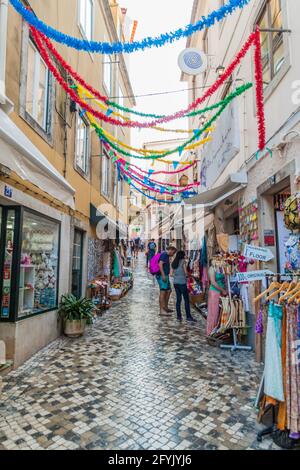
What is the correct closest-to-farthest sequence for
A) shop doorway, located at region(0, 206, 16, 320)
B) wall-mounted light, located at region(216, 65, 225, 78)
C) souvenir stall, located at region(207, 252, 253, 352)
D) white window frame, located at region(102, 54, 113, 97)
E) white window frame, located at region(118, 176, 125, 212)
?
1. shop doorway, located at region(0, 206, 16, 320)
2. souvenir stall, located at region(207, 252, 253, 352)
3. wall-mounted light, located at region(216, 65, 225, 78)
4. white window frame, located at region(102, 54, 113, 97)
5. white window frame, located at region(118, 176, 125, 212)

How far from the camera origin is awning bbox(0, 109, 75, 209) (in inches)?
131

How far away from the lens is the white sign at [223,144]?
5.72 meters

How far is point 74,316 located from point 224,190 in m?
4.34

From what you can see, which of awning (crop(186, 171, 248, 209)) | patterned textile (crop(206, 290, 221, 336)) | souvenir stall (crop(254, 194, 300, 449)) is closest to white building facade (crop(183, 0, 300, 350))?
awning (crop(186, 171, 248, 209))

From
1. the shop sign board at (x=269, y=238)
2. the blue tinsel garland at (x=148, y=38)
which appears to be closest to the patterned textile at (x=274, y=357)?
the shop sign board at (x=269, y=238)

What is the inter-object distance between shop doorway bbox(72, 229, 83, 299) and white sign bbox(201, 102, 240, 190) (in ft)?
13.6

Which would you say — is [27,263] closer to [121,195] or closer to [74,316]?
[74,316]

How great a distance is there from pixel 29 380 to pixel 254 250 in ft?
11.8

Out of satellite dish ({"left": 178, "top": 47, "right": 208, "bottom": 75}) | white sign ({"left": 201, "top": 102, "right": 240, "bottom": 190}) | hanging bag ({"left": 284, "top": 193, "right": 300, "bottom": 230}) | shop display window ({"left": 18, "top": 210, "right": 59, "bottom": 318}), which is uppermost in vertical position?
satellite dish ({"left": 178, "top": 47, "right": 208, "bottom": 75})

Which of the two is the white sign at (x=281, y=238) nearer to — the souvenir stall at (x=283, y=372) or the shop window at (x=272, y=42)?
the souvenir stall at (x=283, y=372)

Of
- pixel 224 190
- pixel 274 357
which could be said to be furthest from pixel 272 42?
pixel 274 357

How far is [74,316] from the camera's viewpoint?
6.27 meters

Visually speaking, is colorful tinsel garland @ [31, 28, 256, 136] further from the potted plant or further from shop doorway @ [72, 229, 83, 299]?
the potted plant
